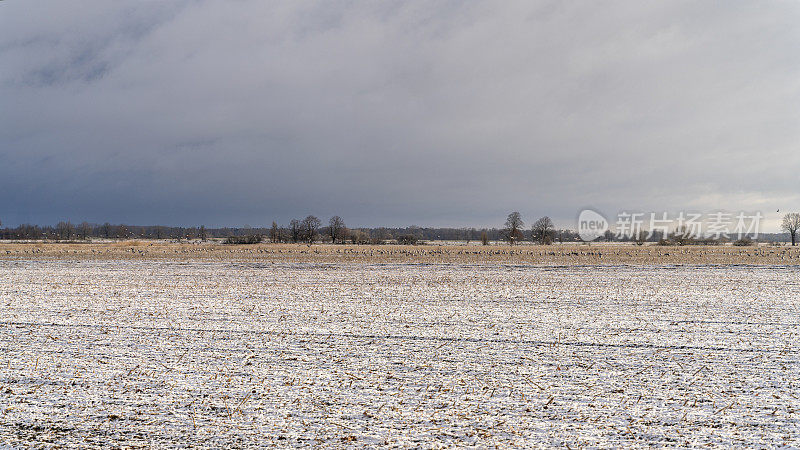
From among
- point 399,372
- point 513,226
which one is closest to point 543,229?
point 513,226

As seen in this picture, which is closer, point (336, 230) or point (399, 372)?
point (399, 372)

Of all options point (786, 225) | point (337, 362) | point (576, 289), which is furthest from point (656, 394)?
point (786, 225)

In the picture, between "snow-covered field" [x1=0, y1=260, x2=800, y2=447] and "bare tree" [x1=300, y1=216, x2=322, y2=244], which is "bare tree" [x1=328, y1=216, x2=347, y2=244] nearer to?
"bare tree" [x1=300, y1=216, x2=322, y2=244]

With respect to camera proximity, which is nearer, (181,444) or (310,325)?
(181,444)

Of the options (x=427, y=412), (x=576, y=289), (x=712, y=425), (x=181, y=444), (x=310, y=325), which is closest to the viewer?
(x=181, y=444)

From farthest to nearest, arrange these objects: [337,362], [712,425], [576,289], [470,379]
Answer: [576,289] < [337,362] < [470,379] < [712,425]

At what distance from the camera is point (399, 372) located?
26.9 ft

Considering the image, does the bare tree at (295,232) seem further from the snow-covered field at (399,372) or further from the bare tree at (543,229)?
the snow-covered field at (399,372)

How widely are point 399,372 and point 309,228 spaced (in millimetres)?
151162

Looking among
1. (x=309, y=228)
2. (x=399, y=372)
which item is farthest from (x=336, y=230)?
(x=399, y=372)

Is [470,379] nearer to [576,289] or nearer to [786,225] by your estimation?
[576,289]

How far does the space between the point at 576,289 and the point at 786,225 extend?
175 meters

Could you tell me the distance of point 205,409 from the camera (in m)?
6.54

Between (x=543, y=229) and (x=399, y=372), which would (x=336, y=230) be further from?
(x=399, y=372)
